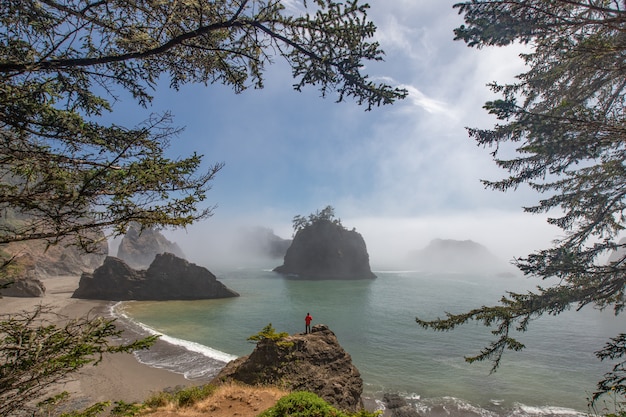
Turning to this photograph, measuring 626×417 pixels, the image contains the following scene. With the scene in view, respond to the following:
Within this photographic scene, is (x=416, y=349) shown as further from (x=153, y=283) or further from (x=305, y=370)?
(x=153, y=283)

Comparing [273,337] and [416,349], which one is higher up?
[273,337]

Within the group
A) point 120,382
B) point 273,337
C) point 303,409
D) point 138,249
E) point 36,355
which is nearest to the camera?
point 36,355

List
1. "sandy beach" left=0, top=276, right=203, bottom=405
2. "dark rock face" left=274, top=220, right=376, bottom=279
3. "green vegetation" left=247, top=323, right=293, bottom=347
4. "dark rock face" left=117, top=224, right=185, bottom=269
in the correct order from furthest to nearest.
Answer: "dark rock face" left=117, top=224, right=185, bottom=269
"dark rock face" left=274, top=220, right=376, bottom=279
"sandy beach" left=0, top=276, right=203, bottom=405
"green vegetation" left=247, top=323, right=293, bottom=347

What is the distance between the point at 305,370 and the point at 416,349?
16.5 m

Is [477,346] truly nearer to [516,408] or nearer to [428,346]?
[428,346]

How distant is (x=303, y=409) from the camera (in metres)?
5.70

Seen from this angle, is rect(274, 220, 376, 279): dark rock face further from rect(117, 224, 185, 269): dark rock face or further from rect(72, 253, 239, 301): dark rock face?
rect(117, 224, 185, 269): dark rock face

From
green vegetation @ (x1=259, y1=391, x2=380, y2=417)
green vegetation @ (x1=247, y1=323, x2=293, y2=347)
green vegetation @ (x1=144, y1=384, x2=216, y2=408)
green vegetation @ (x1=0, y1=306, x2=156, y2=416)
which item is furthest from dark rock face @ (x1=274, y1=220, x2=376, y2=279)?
green vegetation @ (x1=0, y1=306, x2=156, y2=416)

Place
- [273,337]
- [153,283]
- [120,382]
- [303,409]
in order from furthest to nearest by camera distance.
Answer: [153,283], [120,382], [273,337], [303,409]

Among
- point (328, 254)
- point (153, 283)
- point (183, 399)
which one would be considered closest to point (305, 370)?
point (183, 399)

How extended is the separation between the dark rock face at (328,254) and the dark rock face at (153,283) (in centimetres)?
4261

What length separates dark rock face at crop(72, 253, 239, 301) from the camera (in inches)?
1693

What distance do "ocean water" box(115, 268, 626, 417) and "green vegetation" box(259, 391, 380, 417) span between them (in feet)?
38.8

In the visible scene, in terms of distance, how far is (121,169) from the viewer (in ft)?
13.0
